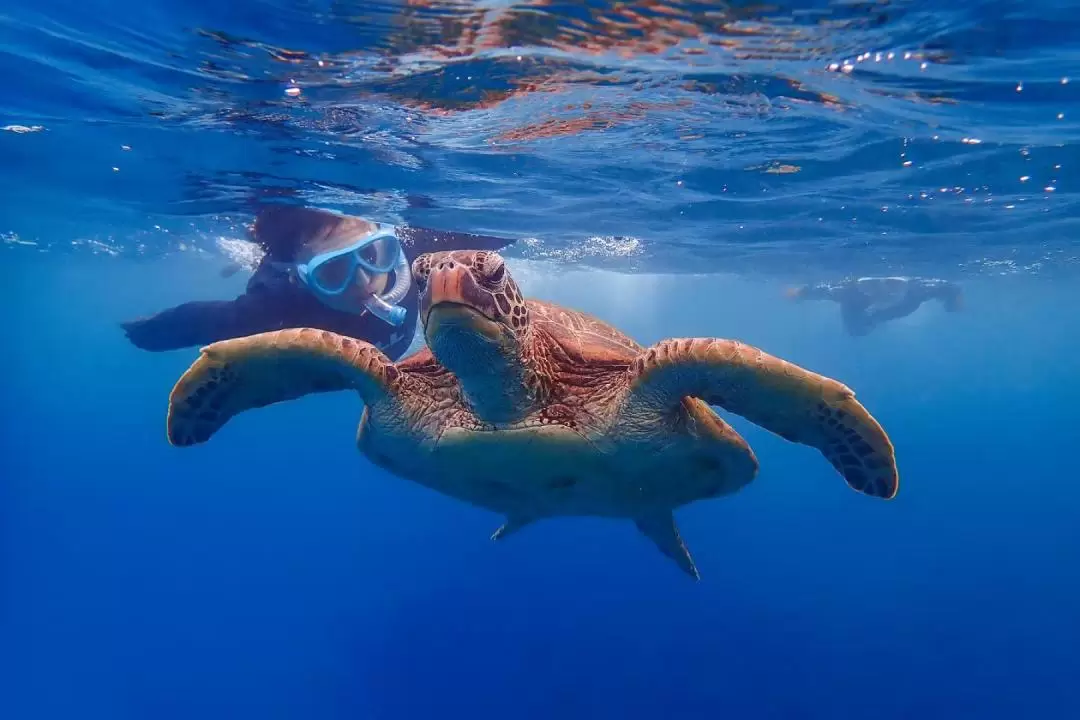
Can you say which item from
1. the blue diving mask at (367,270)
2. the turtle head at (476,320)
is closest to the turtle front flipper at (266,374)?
the turtle head at (476,320)

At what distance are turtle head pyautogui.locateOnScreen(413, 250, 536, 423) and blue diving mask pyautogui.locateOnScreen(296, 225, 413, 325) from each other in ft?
13.4

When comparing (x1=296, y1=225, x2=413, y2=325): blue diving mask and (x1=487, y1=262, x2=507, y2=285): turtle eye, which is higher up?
(x1=487, y1=262, x2=507, y2=285): turtle eye

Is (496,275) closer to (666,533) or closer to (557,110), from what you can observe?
(666,533)

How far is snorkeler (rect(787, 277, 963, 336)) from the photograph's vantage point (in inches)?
999

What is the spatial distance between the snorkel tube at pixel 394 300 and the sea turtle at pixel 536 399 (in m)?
2.74

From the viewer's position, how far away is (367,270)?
751cm

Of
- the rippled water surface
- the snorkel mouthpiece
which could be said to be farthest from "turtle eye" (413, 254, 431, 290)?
the snorkel mouthpiece

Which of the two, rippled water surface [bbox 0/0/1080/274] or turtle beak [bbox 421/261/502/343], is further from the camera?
rippled water surface [bbox 0/0/1080/274]

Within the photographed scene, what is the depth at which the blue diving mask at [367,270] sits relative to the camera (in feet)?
23.8

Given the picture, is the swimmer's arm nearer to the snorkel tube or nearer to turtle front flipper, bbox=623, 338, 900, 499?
the snorkel tube

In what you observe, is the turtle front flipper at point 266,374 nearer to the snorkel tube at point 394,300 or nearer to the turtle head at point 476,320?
the turtle head at point 476,320

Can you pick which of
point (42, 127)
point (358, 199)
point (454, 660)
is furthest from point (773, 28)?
point (454, 660)

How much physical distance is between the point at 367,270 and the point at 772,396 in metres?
5.52

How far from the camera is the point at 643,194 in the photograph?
11781 mm
